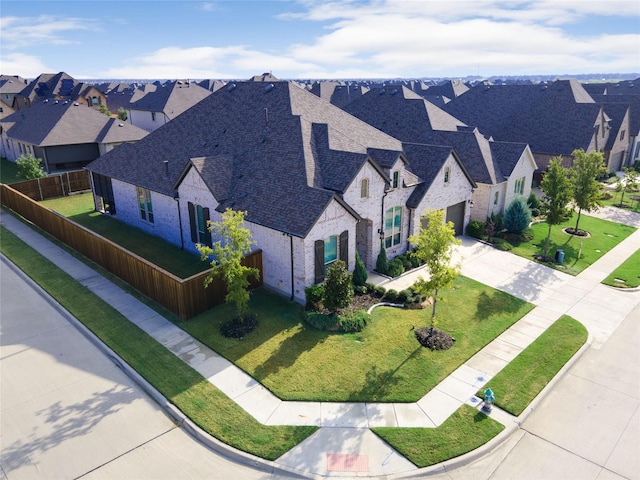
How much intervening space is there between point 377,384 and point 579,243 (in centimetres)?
2133

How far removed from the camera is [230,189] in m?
24.0

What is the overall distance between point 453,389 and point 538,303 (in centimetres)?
883

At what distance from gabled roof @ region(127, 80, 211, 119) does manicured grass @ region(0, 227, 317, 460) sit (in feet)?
167

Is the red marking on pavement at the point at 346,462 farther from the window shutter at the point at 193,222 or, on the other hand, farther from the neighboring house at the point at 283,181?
the window shutter at the point at 193,222

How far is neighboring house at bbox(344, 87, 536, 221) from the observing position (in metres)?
31.5

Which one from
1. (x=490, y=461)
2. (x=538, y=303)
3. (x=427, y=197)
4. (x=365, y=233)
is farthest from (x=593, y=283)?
(x=490, y=461)

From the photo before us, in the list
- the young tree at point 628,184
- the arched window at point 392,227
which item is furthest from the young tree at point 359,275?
the young tree at point 628,184

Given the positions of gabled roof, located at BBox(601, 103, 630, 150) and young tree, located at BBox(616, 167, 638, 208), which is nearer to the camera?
young tree, located at BBox(616, 167, 638, 208)

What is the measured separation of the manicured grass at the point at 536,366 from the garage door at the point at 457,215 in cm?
1092

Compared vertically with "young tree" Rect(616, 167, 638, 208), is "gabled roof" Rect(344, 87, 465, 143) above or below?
above

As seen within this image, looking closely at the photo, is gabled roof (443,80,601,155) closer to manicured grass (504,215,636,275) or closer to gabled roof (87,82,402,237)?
manicured grass (504,215,636,275)

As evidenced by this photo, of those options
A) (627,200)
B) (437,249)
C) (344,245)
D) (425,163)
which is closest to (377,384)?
(437,249)

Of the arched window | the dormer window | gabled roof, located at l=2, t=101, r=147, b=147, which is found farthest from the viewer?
gabled roof, located at l=2, t=101, r=147, b=147

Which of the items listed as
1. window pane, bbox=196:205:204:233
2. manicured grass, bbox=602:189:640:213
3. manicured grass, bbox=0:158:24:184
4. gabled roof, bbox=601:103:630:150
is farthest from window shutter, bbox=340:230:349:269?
gabled roof, bbox=601:103:630:150
